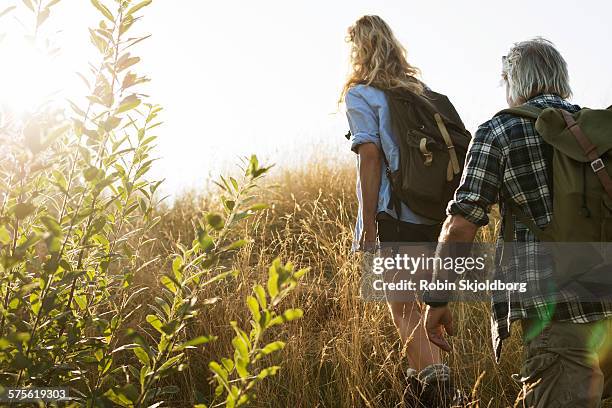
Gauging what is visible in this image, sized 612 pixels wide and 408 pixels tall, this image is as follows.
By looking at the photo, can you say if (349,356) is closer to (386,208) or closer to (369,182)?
(386,208)

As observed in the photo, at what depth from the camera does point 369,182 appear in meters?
3.09

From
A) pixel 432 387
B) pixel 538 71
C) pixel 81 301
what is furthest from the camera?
pixel 432 387

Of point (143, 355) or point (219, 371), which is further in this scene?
point (143, 355)

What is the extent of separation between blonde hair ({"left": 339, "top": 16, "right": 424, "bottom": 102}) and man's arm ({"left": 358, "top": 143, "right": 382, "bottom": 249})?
0.35 metres

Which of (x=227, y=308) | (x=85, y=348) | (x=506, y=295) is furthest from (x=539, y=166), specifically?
(x=227, y=308)

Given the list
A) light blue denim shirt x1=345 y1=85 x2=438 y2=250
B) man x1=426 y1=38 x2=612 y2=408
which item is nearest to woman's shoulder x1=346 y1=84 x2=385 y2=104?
light blue denim shirt x1=345 y1=85 x2=438 y2=250

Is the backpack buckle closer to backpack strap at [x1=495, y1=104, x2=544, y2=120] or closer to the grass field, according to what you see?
backpack strap at [x1=495, y1=104, x2=544, y2=120]

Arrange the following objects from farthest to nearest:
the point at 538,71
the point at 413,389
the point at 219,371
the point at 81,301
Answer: the point at 413,389 < the point at 538,71 < the point at 81,301 < the point at 219,371

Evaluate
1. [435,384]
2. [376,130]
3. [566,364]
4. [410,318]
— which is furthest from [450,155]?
[566,364]

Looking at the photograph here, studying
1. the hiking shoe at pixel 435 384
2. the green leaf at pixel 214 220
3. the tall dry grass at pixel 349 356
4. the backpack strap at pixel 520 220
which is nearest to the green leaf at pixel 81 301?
the green leaf at pixel 214 220

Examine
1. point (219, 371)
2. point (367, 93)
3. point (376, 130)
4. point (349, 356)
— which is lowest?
point (349, 356)

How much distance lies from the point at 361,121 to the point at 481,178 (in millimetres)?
1119

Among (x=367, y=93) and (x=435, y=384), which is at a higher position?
(x=367, y=93)

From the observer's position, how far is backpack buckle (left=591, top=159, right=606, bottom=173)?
1961 millimetres
